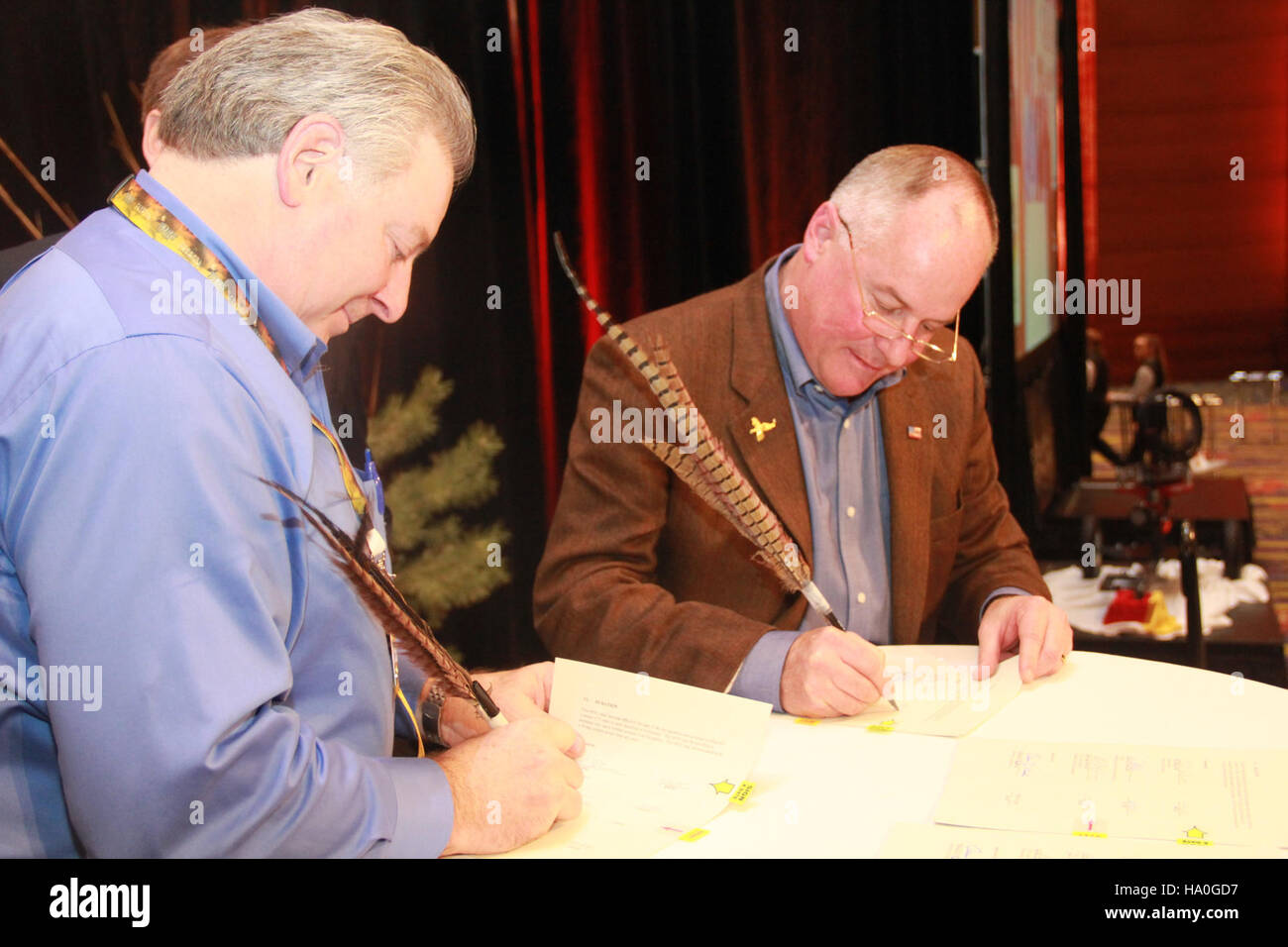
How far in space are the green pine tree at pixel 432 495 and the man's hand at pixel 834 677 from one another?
1.60 metres

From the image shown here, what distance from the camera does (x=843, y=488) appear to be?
2.22 metres

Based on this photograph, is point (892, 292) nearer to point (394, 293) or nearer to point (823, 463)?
point (823, 463)

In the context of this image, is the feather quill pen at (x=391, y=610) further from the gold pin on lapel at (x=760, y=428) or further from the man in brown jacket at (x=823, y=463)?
the gold pin on lapel at (x=760, y=428)

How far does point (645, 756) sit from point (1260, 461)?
8.21 meters

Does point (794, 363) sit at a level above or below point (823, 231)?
below

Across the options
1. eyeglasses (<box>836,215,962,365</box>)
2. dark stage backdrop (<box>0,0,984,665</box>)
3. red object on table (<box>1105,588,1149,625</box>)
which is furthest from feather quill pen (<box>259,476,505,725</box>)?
red object on table (<box>1105,588,1149,625</box>)

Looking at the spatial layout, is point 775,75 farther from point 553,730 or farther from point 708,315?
point 553,730


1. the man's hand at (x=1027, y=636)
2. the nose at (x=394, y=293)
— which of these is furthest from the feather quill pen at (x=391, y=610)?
the man's hand at (x=1027, y=636)

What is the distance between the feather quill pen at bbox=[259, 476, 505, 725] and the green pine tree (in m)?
1.73

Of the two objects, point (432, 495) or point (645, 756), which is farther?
point (432, 495)

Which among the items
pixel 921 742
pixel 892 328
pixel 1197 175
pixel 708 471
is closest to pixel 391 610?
pixel 708 471

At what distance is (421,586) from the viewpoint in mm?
3113

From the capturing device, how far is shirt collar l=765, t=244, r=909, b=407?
7.23ft

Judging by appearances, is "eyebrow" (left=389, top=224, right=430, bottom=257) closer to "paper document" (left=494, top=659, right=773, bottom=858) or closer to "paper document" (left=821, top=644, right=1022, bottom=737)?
"paper document" (left=494, top=659, right=773, bottom=858)
